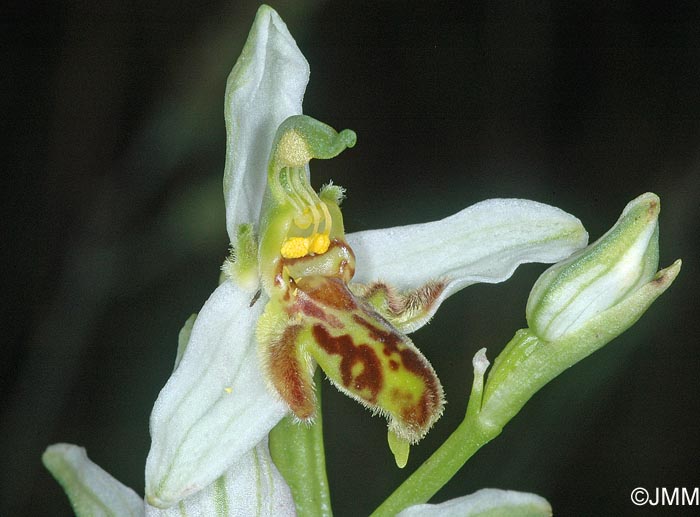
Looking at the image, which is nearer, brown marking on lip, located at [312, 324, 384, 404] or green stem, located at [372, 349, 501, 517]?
brown marking on lip, located at [312, 324, 384, 404]

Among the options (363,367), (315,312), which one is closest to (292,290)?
(315,312)

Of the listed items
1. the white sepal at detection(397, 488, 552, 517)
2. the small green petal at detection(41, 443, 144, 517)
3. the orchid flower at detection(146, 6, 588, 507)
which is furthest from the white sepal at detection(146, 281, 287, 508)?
the white sepal at detection(397, 488, 552, 517)

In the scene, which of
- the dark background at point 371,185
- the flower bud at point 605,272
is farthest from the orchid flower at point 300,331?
the dark background at point 371,185

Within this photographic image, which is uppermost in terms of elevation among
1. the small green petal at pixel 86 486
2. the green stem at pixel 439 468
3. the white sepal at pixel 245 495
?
the small green petal at pixel 86 486

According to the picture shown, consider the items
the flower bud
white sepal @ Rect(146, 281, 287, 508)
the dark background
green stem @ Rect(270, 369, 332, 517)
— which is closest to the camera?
white sepal @ Rect(146, 281, 287, 508)

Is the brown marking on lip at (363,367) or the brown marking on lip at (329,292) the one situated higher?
the brown marking on lip at (329,292)

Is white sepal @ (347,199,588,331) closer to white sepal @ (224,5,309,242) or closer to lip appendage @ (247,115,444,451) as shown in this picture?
lip appendage @ (247,115,444,451)

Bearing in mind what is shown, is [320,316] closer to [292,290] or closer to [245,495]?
[292,290]

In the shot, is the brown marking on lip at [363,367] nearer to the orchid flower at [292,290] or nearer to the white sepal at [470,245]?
the orchid flower at [292,290]
